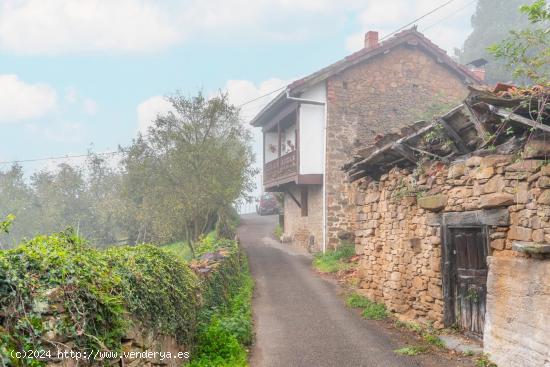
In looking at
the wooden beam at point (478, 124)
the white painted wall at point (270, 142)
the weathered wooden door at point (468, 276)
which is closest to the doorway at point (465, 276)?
the weathered wooden door at point (468, 276)

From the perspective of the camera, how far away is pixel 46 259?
10.2ft

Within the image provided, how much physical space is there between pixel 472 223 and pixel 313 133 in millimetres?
9349

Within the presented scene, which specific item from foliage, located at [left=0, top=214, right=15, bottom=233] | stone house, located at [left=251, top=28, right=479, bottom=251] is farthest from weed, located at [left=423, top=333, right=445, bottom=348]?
stone house, located at [left=251, top=28, right=479, bottom=251]

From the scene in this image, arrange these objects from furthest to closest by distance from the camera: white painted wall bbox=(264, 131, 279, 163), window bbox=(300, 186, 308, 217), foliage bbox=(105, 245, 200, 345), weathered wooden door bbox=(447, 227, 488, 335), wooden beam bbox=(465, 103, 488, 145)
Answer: white painted wall bbox=(264, 131, 279, 163)
window bbox=(300, 186, 308, 217)
weathered wooden door bbox=(447, 227, 488, 335)
wooden beam bbox=(465, 103, 488, 145)
foliage bbox=(105, 245, 200, 345)

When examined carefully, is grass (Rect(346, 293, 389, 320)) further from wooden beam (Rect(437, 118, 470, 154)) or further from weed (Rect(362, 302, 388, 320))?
wooden beam (Rect(437, 118, 470, 154))

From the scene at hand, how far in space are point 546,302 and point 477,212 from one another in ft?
5.44

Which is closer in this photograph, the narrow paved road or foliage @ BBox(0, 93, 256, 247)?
the narrow paved road

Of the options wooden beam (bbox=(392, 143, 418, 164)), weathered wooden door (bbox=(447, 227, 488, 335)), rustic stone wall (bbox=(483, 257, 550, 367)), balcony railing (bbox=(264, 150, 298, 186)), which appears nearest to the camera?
rustic stone wall (bbox=(483, 257, 550, 367))

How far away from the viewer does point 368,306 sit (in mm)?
8758

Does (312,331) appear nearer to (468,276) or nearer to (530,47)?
(468,276)

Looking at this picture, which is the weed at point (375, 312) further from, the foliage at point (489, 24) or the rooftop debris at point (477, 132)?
the foliage at point (489, 24)

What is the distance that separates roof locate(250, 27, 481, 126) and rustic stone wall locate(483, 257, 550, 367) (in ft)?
33.7

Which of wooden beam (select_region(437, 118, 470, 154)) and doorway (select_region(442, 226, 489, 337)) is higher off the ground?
wooden beam (select_region(437, 118, 470, 154))

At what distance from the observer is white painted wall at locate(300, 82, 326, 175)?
14945mm
